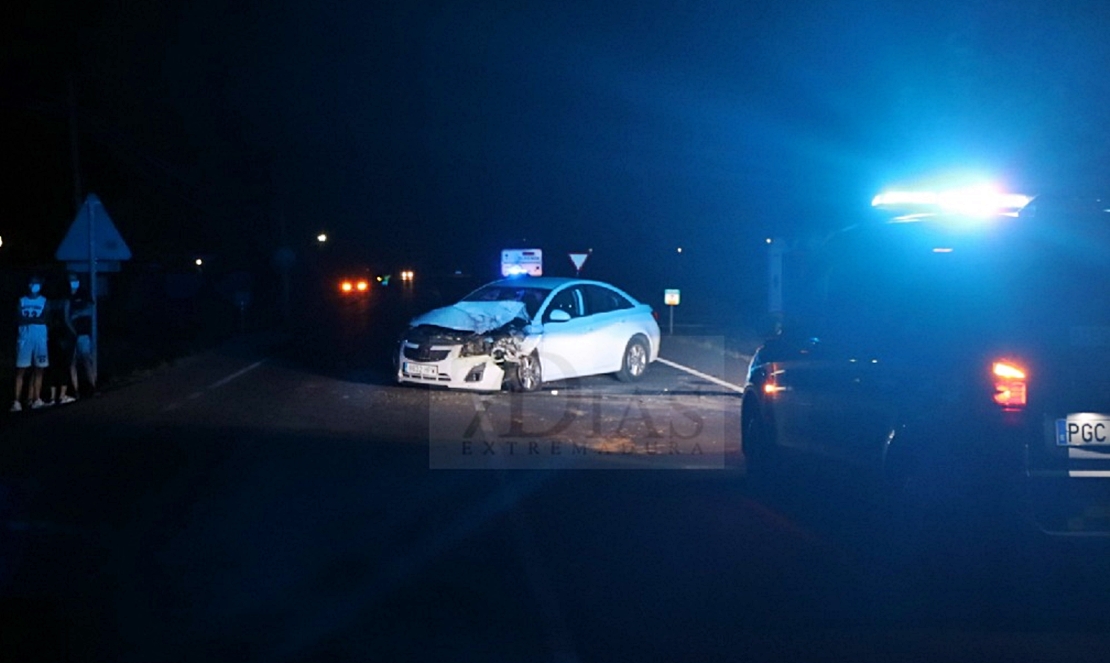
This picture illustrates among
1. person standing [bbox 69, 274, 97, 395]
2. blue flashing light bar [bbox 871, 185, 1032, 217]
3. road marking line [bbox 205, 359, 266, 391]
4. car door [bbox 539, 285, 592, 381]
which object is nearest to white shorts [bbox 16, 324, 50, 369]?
person standing [bbox 69, 274, 97, 395]

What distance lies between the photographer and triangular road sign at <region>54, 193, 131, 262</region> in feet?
62.1

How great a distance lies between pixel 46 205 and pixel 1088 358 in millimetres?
42492

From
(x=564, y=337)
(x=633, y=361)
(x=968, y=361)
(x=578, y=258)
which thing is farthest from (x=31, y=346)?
(x=578, y=258)

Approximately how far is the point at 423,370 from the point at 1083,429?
12244 mm

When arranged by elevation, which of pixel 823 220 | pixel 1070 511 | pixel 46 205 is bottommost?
pixel 1070 511

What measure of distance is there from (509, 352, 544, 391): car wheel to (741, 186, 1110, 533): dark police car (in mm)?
8198

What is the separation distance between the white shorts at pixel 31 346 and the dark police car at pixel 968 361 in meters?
9.98

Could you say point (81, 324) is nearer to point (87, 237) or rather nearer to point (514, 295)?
point (87, 237)

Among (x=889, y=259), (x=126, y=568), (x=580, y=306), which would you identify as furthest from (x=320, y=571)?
(x=580, y=306)

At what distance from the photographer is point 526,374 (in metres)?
18.9

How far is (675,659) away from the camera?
654cm

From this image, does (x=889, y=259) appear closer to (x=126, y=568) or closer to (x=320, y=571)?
(x=320, y=571)

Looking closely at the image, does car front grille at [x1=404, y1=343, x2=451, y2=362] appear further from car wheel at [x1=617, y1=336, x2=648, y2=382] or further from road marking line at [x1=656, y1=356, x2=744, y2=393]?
road marking line at [x1=656, y1=356, x2=744, y2=393]

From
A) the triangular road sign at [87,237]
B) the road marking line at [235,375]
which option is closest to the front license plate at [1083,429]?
the road marking line at [235,375]
